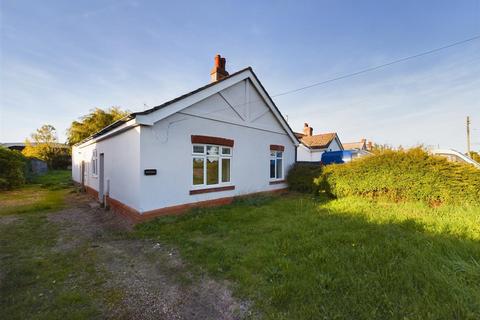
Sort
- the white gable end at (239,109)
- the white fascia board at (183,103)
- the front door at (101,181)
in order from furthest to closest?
the front door at (101,181)
the white gable end at (239,109)
the white fascia board at (183,103)

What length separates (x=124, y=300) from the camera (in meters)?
3.24

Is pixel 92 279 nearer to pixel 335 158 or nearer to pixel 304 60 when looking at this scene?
pixel 304 60

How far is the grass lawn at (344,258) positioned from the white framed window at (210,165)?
1.64 m

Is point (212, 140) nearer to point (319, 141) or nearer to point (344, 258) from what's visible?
point (344, 258)

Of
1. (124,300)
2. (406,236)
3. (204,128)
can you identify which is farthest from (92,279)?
(406,236)

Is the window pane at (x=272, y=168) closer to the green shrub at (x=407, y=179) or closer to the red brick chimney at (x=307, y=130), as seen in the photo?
the green shrub at (x=407, y=179)

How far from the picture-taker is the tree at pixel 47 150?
29.2 metres

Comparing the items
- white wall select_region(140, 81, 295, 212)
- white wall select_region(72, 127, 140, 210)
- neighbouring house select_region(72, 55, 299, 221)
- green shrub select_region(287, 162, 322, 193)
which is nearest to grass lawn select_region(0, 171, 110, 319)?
white wall select_region(72, 127, 140, 210)

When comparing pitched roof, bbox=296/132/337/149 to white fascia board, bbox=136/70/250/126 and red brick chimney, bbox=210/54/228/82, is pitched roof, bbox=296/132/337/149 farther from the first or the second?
white fascia board, bbox=136/70/250/126

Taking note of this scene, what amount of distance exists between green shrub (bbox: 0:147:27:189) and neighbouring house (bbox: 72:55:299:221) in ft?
24.6

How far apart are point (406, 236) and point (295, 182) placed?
313 inches

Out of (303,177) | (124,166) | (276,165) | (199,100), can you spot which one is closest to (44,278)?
(124,166)

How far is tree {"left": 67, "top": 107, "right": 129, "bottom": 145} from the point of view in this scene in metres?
29.5

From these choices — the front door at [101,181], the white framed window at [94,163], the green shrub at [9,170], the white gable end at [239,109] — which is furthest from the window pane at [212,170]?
the green shrub at [9,170]
